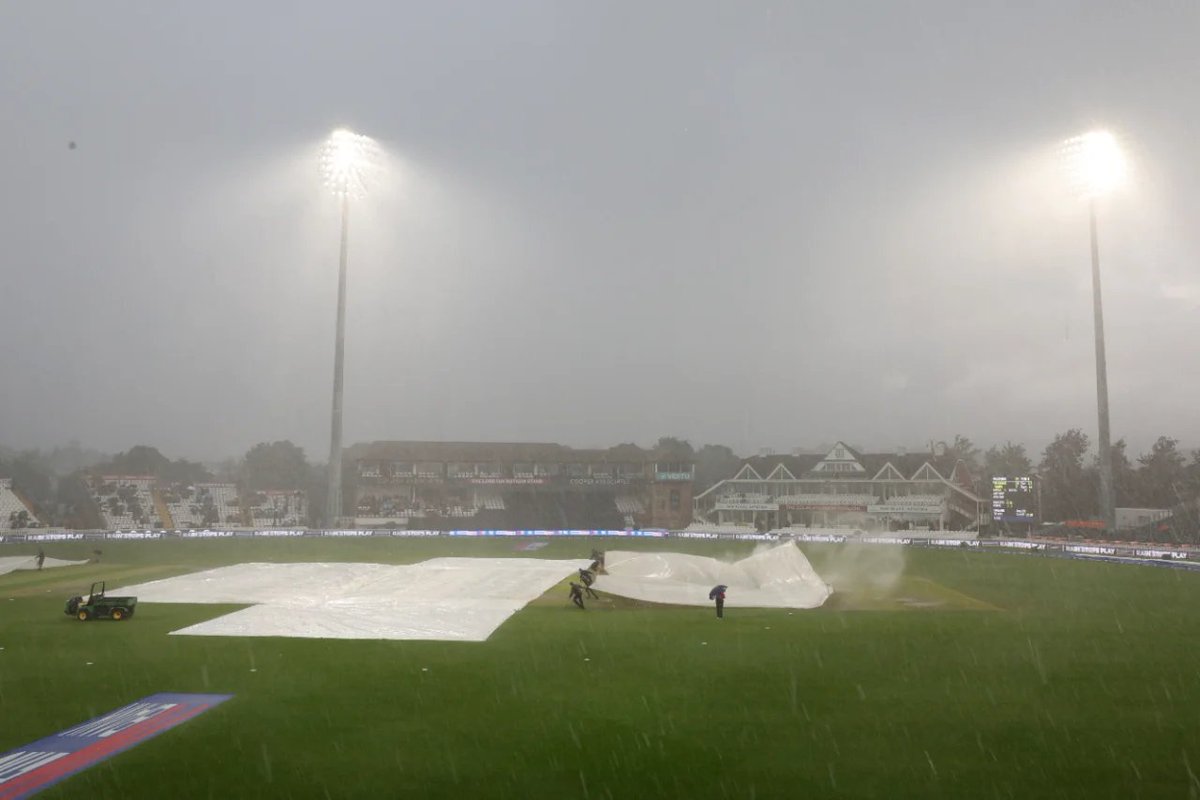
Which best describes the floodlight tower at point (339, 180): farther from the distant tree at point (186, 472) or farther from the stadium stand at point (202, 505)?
the distant tree at point (186, 472)

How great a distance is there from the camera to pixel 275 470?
338 ft

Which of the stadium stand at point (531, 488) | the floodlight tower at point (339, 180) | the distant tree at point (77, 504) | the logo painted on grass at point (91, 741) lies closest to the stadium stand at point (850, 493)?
the stadium stand at point (531, 488)

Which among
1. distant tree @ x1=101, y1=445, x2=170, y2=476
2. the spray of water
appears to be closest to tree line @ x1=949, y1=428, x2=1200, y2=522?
the spray of water

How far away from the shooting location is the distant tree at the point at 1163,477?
256 ft

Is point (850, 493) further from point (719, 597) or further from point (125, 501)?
point (125, 501)

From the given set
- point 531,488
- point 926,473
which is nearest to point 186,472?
point 531,488

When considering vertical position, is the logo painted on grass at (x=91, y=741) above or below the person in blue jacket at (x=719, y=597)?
below

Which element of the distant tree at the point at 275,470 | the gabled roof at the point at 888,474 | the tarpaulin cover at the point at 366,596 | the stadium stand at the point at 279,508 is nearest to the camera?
the tarpaulin cover at the point at 366,596

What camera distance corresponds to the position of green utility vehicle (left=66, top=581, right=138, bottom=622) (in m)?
Result: 24.6

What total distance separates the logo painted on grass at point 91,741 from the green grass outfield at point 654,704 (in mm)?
357

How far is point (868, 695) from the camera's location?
15.5 m

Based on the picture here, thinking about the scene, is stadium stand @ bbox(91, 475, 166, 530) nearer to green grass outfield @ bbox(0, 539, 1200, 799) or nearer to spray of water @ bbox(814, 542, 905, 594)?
green grass outfield @ bbox(0, 539, 1200, 799)

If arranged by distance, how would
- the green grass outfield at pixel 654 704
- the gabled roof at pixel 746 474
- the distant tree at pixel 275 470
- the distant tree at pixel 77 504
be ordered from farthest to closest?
the distant tree at pixel 275 470
the gabled roof at pixel 746 474
the distant tree at pixel 77 504
the green grass outfield at pixel 654 704

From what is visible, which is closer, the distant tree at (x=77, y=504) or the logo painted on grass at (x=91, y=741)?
the logo painted on grass at (x=91, y=741)
